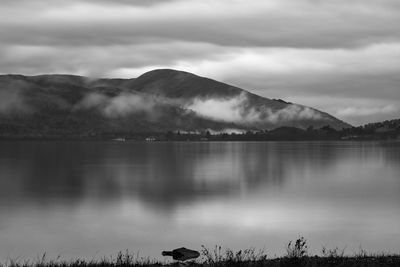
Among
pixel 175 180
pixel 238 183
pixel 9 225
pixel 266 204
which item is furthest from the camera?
pixel 175 180

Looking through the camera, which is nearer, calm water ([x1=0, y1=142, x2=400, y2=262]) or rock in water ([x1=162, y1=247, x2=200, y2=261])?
rock in water ([x1=162, y1=247, x2=200, y2=261])

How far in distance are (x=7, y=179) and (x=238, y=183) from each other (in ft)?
145

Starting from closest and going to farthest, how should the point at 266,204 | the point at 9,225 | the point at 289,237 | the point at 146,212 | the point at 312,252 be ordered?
the point at 312,252 → the point at 289,237 → the point at 9,225 → the point at 146,212 → the point at 266,204

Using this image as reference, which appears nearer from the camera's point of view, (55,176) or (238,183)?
(238,183)

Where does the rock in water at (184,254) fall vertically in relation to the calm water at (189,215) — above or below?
above

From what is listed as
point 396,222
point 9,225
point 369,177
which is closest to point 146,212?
point 9,225

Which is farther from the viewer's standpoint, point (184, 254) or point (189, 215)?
point (189, 215)

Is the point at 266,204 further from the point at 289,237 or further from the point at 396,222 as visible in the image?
the point at 289,237

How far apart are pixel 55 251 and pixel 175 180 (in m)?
72.0

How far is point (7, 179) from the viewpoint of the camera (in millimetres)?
107625

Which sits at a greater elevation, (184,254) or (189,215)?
(184,254)

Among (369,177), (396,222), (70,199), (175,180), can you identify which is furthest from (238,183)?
(396,222)

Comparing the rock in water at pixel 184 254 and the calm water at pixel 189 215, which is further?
the calm water at pixel 189 215

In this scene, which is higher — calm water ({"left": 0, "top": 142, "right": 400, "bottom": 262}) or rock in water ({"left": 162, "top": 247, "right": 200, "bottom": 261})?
rock in water ({"left": 162, "top": 247, "right": 200, "bottom": 261})
